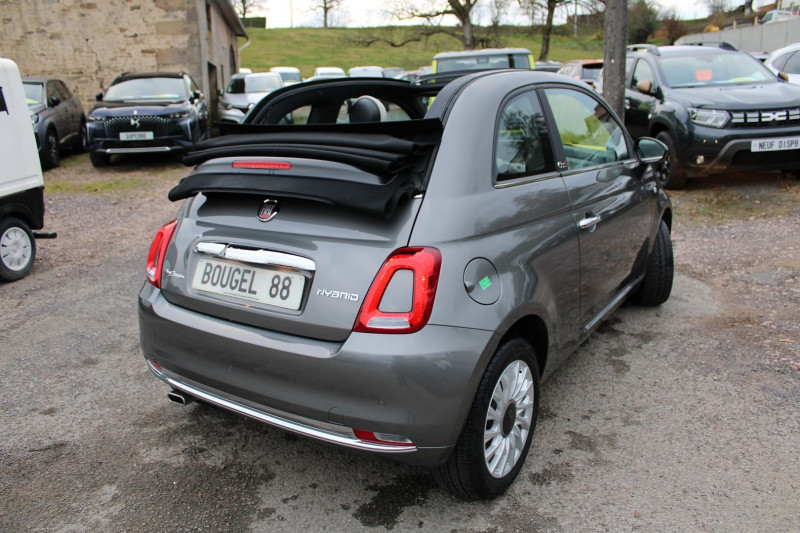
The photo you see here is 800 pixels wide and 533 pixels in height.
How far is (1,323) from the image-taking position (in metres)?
4.63

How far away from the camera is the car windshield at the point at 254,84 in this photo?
1758 centimetres

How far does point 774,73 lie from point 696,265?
4.85 meters

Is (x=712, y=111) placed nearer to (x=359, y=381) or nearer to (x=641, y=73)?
(x=641, y=73)

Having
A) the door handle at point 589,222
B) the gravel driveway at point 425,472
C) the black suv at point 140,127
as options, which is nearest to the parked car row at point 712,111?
the gravel driveway at point 425,472

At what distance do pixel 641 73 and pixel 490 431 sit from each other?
8.58m

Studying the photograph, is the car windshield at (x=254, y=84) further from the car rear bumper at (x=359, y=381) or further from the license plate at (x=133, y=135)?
the car rear bumper at (x=359, y=381)

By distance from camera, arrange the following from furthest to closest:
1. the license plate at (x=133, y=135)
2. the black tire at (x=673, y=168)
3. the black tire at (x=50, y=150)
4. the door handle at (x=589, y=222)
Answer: the black tire at (x=50, y=150)
the license plate at (x=133, y=135)
the black tire at (x=673, y=168)
the door handle at (x=589, y=222)

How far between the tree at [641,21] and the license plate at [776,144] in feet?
146

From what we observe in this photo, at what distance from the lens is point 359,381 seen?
85.2 inches

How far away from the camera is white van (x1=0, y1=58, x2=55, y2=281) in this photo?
5273 mm

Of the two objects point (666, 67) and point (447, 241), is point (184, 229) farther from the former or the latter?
point (666, 67)

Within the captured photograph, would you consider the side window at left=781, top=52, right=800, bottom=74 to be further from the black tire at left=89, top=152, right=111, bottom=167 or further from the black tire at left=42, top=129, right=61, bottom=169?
the black tire at left=42, top=129, right=61, bottom=169

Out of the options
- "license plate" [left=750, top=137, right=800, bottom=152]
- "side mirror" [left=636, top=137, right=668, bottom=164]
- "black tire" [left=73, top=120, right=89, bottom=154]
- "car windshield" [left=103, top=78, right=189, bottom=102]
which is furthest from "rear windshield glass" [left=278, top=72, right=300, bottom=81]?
"side mirror" [left=636, top=137, right=668, bottom=164]

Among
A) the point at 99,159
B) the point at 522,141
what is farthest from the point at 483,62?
the point at 522,141
